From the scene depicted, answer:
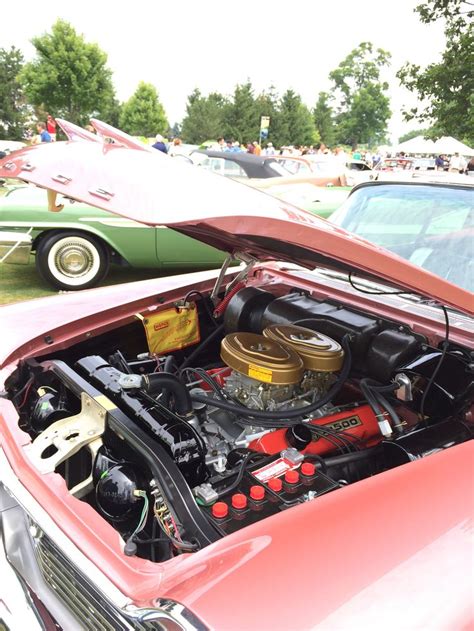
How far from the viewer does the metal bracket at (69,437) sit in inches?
56.6

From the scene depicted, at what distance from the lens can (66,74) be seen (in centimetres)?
2447

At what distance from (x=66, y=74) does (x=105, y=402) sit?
27.1m

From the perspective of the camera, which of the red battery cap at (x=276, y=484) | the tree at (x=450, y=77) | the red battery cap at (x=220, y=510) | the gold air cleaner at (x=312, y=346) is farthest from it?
the tree at (x=450, y=77)

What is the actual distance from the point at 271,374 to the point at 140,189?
79 centimetres

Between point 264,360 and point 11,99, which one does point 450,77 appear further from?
point 11,99

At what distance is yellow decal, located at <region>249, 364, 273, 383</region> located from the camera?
1768mm

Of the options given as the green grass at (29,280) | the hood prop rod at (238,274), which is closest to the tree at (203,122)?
the green grass at (29,280)

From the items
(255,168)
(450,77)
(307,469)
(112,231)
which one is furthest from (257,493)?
(450,77)

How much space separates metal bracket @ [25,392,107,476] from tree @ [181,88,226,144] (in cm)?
3681

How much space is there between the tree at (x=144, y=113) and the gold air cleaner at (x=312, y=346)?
37.0m

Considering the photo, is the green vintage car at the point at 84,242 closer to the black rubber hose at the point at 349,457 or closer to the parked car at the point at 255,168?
the parked car at the point at 255,168

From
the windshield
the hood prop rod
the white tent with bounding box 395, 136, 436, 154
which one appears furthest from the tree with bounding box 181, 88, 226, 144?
the hood prop rod

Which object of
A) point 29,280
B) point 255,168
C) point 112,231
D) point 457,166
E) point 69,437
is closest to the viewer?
point 69,437

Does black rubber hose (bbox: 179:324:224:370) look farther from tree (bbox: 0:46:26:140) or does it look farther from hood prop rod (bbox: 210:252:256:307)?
tree (bbox: 0:46:26:140)
